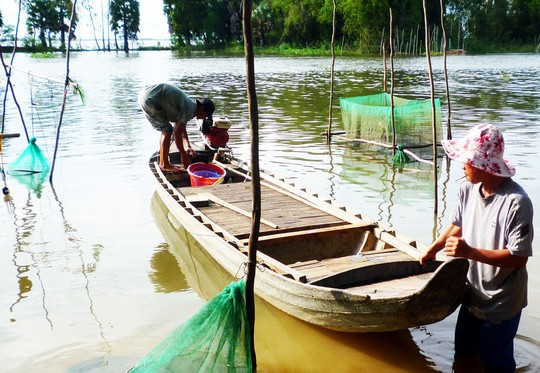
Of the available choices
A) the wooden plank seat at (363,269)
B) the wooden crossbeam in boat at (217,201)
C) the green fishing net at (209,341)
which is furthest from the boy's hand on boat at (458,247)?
the wooden crossbeam in boat at (217,201)

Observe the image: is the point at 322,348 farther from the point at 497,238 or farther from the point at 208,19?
the point at 208,19

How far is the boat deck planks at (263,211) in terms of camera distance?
5.38m

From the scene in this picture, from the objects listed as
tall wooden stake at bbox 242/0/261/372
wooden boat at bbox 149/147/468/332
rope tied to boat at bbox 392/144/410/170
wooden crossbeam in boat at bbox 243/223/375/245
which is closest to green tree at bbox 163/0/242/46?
rope tied to boat at bbox 392/144/410/170

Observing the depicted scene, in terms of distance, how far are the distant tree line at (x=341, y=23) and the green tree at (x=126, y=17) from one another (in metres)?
2.57

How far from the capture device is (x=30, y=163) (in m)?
9.52

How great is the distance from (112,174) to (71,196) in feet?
4.40

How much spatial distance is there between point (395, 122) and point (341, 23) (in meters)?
43.0

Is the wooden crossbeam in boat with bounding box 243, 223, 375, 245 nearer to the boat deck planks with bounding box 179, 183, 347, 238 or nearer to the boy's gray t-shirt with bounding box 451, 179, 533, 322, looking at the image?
the boat deck planks with bounding box 179, 183, 347, 238

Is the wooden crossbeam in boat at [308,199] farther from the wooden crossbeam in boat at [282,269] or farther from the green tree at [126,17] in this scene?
the green tree at [126,17]

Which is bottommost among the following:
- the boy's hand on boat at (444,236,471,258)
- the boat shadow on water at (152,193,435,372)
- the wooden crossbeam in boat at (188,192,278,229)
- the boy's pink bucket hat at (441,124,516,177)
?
the boat shadow on water at (152,193,435,372)

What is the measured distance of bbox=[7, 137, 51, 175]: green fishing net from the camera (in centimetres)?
933

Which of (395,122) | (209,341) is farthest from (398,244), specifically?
(395,122)

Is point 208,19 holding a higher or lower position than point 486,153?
higher

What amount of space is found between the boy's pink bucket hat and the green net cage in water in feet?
21.7
